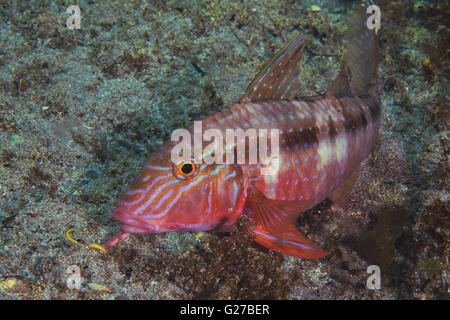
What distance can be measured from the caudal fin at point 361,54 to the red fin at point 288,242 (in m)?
1.93

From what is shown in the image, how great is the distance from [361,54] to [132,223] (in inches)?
125

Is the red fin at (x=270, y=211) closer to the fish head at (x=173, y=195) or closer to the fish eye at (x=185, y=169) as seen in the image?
the fish head at (x=173, y=195)

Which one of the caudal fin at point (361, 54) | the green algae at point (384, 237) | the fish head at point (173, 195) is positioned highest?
the caudal fin at point (361, 54)

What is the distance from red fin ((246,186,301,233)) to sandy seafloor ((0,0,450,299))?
23 centimetres

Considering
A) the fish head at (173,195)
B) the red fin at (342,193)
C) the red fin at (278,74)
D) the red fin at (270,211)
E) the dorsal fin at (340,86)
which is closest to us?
the fish head at (173,195)

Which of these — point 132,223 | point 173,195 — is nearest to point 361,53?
point 173,195

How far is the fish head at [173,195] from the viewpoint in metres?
2.38

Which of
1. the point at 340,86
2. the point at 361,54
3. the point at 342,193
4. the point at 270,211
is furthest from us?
the point at 361,54

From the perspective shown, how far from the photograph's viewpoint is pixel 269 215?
2.64 metres

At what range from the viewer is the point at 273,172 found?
2.75 m

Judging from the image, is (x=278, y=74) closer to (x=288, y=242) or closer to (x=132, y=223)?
(x=288, y=242)

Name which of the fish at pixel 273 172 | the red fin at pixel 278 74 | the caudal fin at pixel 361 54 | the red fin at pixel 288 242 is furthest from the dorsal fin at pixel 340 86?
the red fin at pixel 288 242
